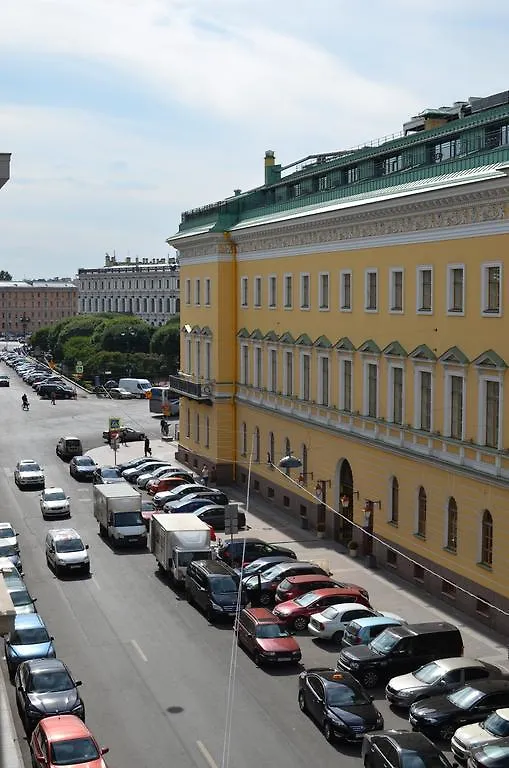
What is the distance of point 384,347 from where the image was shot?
41062mm

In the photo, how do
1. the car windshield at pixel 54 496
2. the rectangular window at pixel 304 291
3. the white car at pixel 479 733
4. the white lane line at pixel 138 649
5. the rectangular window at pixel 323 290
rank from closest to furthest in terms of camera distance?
the white car at pixel 479 733 → the white lane line at pixel 138 649 → the rectangular window at pixel 323 290 → the rectangular window at pixel 304 291 → the car windshield at pixel 54 496

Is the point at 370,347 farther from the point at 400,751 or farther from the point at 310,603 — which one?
the point at 400,751

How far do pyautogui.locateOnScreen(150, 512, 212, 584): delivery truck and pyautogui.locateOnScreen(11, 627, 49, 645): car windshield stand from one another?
343 inches

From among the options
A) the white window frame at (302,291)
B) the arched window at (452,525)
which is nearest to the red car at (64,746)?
the arched window at (452,525)

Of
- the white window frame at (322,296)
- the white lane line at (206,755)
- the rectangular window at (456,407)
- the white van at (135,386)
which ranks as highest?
the white window frame at (322,296)

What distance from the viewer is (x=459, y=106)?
46.9m

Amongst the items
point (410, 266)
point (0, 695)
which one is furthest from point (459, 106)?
point (0, 695)

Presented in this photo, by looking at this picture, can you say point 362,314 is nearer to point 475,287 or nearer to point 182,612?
point 475,287

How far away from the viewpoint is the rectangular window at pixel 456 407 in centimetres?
3581

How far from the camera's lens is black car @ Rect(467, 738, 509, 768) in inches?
887

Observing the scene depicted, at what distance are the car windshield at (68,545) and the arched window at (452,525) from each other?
1351 centimetres

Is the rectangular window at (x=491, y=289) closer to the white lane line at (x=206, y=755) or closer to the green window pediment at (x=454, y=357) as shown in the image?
the green window pediment at (x=454, y=357)

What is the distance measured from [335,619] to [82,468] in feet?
106

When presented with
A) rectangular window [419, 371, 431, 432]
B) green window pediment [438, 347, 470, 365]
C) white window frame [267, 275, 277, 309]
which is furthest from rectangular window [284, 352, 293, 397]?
green window pediment [438, 347, 470, 365]
